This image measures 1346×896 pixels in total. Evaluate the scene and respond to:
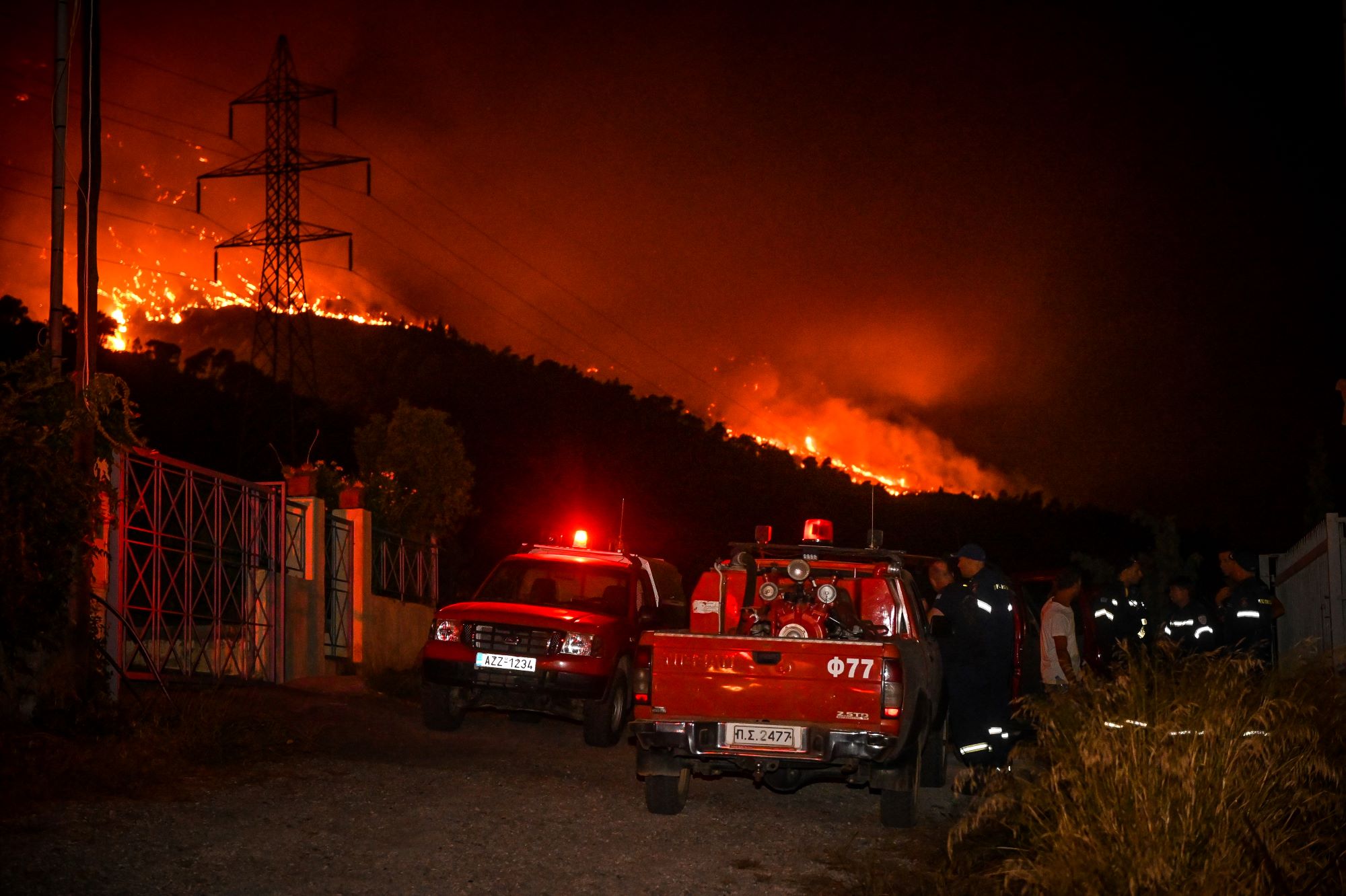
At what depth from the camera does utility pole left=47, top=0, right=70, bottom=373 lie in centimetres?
1160

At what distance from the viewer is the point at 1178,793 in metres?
6.09

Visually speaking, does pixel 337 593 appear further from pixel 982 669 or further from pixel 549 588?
pixel 982 669

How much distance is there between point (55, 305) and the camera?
1156cm

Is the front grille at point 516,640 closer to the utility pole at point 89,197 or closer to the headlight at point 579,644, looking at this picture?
the headlight at point 579,644

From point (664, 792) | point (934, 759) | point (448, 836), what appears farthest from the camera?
point (934, 759)

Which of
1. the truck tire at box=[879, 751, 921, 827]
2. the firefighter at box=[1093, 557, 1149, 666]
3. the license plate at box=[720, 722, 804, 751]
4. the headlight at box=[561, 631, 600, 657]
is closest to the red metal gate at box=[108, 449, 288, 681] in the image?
the headlight at box=[561, 631, 600, 657]

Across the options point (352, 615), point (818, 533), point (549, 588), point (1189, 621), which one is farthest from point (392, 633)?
point (1189, 621)

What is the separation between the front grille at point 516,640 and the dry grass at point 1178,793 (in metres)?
6.24

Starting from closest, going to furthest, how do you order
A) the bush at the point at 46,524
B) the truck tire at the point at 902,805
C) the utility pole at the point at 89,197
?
the truck tire at the point at 902,805 → the bush at the point at 46,524 → the utility pole at the point at 89,197

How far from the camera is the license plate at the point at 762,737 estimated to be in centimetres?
872

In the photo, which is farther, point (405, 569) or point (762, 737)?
point (405, 569)

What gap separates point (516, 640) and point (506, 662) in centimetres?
23

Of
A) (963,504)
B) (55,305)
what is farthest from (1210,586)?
(55,305)

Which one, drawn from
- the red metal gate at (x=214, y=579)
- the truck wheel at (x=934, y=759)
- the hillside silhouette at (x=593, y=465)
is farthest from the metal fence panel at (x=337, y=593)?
the hillside silhouette at (x=593, y=465)
